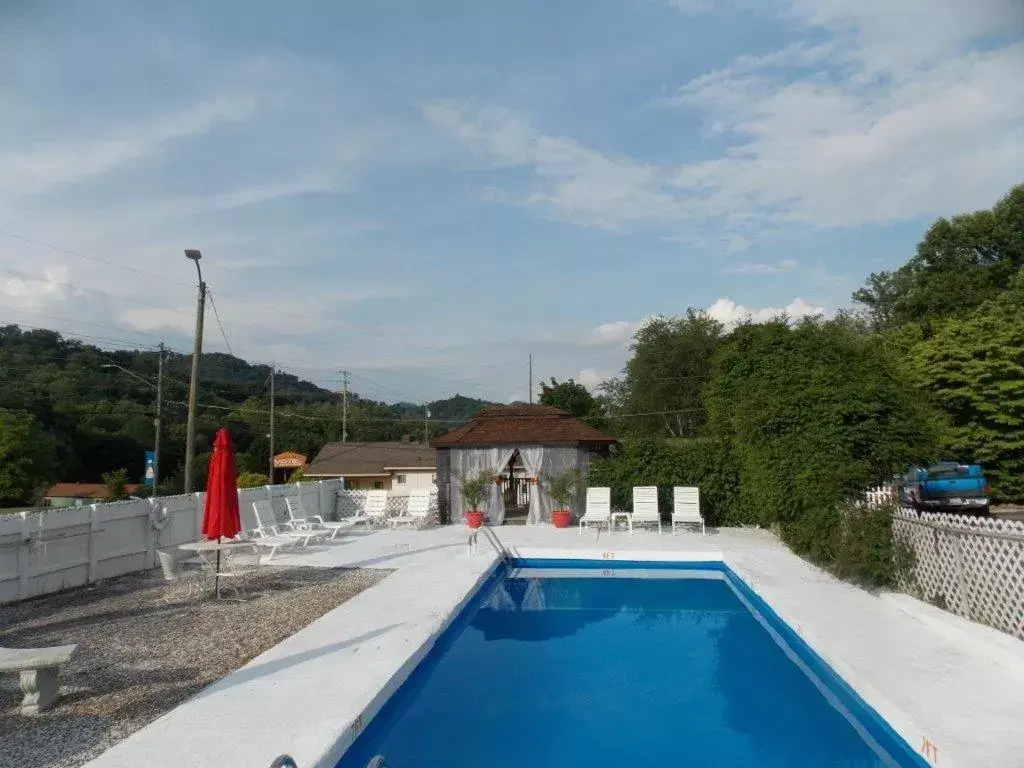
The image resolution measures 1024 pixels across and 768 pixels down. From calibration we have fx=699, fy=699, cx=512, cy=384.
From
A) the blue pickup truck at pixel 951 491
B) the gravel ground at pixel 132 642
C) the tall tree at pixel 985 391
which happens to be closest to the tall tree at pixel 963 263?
the tall tree at pixel 985 391

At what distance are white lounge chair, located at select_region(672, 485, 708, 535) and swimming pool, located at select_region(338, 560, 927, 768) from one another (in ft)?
15.1

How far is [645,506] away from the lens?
15.4 meters

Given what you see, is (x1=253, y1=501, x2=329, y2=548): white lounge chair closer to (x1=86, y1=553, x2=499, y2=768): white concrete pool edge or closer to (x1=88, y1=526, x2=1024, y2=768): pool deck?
(x1=88, y1=526, x2=1024, y2=768): pool deck

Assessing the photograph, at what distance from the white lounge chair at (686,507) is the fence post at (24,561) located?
450 inches

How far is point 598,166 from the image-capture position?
1437 cm

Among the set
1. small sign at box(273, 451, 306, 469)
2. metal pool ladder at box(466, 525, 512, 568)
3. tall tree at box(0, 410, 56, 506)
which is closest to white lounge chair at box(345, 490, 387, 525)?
metal pool ladder at box(466, 525, 512, 568)

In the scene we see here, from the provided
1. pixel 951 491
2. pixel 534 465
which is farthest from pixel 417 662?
pixel 951 491

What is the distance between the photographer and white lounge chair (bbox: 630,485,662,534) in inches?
602

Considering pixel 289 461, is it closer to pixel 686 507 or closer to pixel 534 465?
pixel 534 465

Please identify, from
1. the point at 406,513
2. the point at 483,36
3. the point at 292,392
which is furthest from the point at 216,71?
the point at 292,392

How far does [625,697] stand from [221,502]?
208 inches

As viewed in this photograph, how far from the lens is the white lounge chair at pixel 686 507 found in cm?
1504

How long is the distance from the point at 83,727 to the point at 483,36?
37.7ft

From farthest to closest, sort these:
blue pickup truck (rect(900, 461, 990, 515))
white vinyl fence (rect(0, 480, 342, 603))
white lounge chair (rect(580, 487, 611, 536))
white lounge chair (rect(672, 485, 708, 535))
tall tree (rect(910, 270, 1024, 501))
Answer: tall tree (rect(910, 270, 1024, 501)), white lounge chair (rect(580, 487, 611, 536)), white lounge chair (rect(672, 485, 708, 535)), blue pickup truck (rect(900, 461, 990, 515)), white vinyl fence (rect(0, 480, 342, 603))
